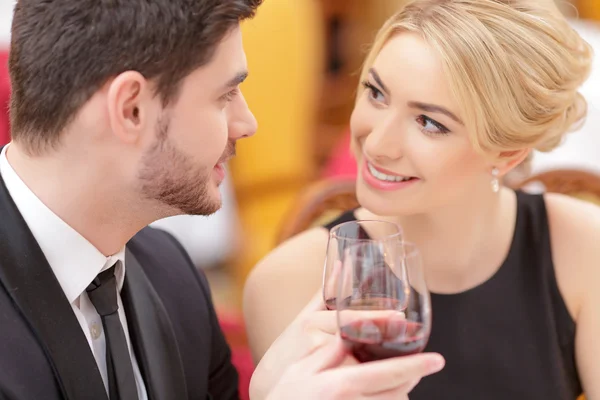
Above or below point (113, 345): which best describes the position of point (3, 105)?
above

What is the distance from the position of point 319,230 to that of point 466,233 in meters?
0.33

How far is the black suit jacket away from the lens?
1.21m

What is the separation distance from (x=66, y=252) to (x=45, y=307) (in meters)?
0.10

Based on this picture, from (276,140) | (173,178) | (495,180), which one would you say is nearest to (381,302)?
(173,178)

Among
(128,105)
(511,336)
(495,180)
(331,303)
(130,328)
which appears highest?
(128,105)

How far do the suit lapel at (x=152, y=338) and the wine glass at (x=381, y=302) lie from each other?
→ 1.55 feet

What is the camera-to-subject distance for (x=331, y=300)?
1.16 meters

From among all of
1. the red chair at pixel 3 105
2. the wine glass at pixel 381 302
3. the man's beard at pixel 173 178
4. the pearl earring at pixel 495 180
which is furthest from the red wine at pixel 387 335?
the red chair at pixel 3 105

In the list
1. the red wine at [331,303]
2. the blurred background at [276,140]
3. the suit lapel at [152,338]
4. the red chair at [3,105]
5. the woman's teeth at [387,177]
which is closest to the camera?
the red wine at [331,303]

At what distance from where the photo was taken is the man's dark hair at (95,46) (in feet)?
4.00

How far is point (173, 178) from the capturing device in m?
1.33

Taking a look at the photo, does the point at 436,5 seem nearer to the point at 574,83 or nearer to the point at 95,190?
the point at 574,83

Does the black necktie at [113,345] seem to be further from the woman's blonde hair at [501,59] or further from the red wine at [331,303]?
the woman's blonde hair at [501,59]

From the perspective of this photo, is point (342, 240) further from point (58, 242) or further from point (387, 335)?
point (58, 242)
